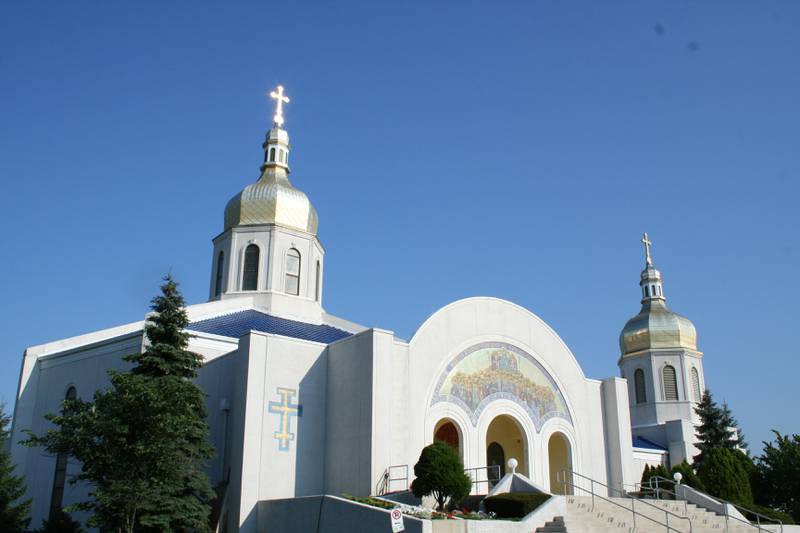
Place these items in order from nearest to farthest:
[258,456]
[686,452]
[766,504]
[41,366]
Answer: [258,456] → [41,366] → [766,504] → [686,452]

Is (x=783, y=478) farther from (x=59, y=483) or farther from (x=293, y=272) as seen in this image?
(x=59, y=483)

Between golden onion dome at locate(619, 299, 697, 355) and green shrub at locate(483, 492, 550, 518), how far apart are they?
Result: 25921 millimetres

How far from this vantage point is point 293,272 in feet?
102

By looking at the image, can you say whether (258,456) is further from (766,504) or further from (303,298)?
(766,504)

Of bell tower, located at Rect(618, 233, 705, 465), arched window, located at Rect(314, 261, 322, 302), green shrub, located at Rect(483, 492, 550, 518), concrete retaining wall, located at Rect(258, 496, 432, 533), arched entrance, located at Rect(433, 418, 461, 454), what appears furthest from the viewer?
bell tower, located at Rect(618, 233, 705, 465)

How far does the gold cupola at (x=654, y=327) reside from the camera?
140ft

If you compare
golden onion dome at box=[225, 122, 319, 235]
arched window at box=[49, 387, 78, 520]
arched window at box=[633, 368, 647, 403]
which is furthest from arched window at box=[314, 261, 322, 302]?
arched window at box=[633, 368, 647, 403]

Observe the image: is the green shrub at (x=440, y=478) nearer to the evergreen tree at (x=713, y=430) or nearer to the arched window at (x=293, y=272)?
the arched window at (x=293, y=272)

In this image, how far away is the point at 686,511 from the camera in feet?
72.0

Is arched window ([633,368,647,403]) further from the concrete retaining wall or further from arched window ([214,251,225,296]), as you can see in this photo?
the concrete retaining wall

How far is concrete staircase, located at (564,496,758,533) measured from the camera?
1912cm

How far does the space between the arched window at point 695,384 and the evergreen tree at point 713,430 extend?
23.3 ft

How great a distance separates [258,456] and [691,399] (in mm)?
27689

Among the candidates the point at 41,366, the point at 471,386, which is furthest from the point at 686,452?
the point at 41,366
